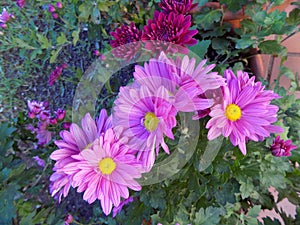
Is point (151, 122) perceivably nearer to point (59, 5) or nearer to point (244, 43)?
point (244, 43)

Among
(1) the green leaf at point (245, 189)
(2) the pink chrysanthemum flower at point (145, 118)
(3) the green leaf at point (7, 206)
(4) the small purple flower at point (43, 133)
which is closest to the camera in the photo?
(2) the pink chrysanthemum flower at point (145, 118)

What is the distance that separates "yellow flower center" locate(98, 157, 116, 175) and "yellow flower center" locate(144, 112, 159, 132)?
79mm

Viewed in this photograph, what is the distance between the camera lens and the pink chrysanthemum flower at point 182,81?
0.51 m

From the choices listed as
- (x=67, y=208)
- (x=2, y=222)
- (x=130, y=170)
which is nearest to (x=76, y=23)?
(x=67, y=208)

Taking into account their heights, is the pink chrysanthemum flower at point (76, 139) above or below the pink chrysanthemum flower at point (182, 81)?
below

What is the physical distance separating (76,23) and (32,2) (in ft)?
0.86

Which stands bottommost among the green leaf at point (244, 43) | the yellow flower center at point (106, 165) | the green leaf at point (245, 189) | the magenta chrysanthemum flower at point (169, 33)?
the green leaf at point (245, 189)

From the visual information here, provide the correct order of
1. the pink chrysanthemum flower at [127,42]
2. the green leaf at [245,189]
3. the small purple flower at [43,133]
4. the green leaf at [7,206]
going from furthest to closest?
the small purple flower at [43,133] → the green leaf at [245,189] → the green leaf at [7,206] → the pink chrysanthemum flower at [127,42]

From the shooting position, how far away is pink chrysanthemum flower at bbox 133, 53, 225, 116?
51cm

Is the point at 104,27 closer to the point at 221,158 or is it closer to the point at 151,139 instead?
the point at 221,158

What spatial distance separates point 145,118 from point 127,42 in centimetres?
17

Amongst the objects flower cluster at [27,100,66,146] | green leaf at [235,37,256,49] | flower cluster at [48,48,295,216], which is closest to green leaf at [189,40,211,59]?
green leaf at [235,37,256,49]

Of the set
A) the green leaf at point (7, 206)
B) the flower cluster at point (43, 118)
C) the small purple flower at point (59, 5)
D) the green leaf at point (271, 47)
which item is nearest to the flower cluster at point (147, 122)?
the green leaf at point (7, 206)

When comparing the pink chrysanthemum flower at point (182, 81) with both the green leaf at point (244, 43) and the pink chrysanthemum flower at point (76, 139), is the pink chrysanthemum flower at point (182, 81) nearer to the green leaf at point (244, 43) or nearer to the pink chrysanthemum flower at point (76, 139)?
the pink chrysanthemum flower at point (76, 139)
